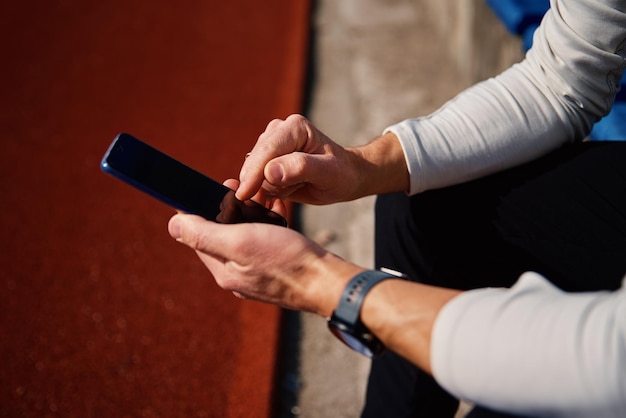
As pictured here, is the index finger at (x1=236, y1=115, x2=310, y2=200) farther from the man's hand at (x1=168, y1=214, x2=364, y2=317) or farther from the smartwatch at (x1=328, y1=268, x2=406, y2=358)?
the smartwatch at (x1=328, y1=268, x2=406, y2=358)

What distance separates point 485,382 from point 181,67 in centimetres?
310

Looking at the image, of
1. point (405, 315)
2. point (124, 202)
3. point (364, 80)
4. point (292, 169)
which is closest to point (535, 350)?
point (405, 315)

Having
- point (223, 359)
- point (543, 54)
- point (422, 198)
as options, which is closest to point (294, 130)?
point (422, 198)

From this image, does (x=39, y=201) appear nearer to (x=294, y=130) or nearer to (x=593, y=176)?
(x=294, y=130)

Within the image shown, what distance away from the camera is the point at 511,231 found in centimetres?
117

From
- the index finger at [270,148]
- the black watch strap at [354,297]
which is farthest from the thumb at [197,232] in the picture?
the black watch strap at [354,297]

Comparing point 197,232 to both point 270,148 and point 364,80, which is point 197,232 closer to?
point 270,148

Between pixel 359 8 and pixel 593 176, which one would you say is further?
pixel 359 8

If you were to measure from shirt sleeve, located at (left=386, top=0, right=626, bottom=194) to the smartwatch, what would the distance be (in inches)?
14.4

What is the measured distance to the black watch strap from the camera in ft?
2.88

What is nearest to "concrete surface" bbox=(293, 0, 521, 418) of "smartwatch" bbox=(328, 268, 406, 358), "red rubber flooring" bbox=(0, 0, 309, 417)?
"red rubber flooring" bbox=(0, 0, 309, 417)

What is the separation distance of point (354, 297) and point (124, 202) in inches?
72.4

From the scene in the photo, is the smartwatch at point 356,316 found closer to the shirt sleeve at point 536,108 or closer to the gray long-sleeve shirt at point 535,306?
the gray long-sleeve shirt at point 535,306

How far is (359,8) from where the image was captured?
4027mm
